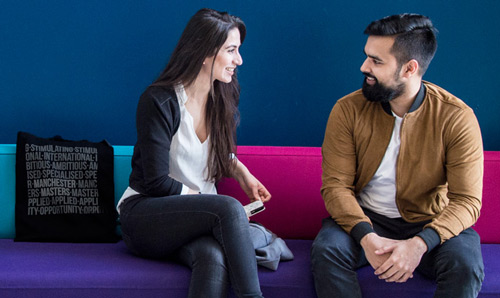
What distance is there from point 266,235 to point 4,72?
4.76ft

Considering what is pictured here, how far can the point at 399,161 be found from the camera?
81.4 inches

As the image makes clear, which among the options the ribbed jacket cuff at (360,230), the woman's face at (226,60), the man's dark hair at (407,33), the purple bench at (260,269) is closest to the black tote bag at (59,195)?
the purple bench at (260,269)

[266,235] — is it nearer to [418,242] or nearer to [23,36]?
[418,242]

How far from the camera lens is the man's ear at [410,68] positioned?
81.2 inches

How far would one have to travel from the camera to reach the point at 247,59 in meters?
2.58

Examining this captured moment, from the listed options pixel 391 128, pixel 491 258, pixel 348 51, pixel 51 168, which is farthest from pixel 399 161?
pixel 51 168

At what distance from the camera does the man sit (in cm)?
192

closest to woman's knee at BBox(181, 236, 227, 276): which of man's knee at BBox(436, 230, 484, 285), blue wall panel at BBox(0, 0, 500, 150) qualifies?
man's knee at BBox(436, 230, 484, 285)

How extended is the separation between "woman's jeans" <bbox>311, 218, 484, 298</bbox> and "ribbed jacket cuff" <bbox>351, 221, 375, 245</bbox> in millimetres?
27

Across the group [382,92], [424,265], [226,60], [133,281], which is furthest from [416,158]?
[133,281]

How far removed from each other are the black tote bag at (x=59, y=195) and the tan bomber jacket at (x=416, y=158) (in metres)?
0.92

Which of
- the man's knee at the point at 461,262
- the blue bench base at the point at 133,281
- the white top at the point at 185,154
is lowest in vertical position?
the blue bench base at the point at 133,281

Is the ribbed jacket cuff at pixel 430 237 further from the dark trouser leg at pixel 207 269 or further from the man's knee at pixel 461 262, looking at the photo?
the dark trouser leg at pixel 207 269

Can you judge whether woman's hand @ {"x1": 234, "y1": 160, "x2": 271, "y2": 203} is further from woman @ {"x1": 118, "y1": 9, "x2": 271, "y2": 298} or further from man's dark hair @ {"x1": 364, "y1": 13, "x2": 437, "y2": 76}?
man's dark hair @ {"x1": 364, "y1": 13, "x2": 437, "y2": 76}
